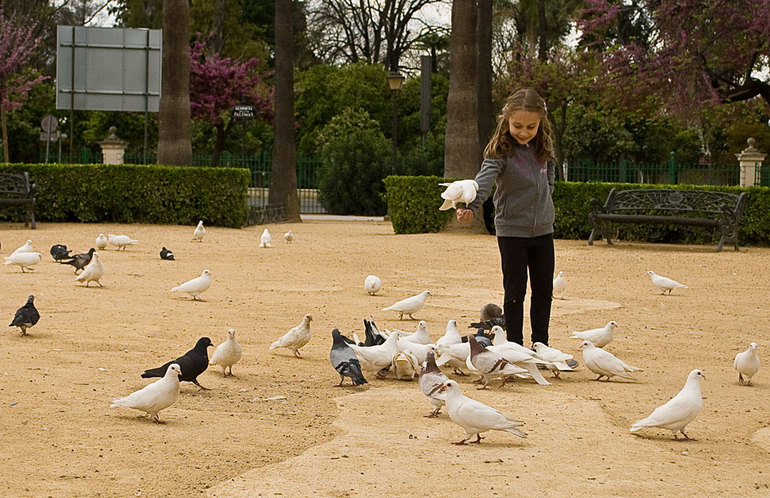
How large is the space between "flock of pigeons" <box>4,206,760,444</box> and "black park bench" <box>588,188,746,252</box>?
37.0 ft

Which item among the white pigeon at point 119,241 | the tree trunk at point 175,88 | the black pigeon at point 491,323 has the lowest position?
the black pigeon at point 491,323

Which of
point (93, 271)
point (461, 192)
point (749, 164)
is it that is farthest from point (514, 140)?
point (749, 164)

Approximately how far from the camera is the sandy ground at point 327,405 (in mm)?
5039

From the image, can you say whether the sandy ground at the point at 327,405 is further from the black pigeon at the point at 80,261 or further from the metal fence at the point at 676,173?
the metal fence at the point at 676,173

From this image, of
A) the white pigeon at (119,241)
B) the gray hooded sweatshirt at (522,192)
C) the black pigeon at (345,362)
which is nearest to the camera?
the black pigeon at (345,362)

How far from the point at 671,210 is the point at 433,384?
1535cm

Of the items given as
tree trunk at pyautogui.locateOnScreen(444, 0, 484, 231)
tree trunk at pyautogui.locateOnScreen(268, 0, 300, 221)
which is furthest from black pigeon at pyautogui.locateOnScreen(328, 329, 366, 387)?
tree trunk at pyautogui.locateOnScreen(268, 0, 300, 221)

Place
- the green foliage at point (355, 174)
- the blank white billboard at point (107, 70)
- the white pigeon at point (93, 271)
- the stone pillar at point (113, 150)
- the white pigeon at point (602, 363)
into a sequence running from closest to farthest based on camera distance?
the white pigeon at point (602, 363)
the white pigeon at point (93, 271)
the blank white billboard at point (107, 70)
the stone pillar at point (113, 150)
the green foliage at point (355, 174)

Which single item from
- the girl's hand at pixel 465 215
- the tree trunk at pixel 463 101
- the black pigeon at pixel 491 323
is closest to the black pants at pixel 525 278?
the girl's hand at pixel 465 215

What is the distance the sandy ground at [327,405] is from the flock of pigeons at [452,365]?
0.12 m

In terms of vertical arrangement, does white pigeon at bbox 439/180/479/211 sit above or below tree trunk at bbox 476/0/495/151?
below

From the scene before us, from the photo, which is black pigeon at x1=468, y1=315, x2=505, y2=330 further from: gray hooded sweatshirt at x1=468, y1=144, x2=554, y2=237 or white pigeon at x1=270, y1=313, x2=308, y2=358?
white pigeon at x1=270, y1=313, x2=308, y2=358

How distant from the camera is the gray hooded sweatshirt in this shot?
775cm

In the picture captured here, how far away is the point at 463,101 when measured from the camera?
77.1ft
